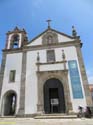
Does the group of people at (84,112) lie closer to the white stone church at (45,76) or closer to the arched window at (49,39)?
the white stone church at (45,76)

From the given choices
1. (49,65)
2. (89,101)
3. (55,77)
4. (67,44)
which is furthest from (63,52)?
(89,101)

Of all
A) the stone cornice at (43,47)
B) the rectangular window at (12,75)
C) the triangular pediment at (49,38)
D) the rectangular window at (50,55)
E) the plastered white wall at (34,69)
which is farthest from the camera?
the triangular pediment at (49,38)

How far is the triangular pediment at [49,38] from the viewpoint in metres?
17.2

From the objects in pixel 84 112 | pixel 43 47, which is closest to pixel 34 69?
pixel 43 47

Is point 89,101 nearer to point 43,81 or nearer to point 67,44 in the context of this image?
point 43,81

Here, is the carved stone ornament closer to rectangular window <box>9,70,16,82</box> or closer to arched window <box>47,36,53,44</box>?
arched window <box>47,36,53,44</box>

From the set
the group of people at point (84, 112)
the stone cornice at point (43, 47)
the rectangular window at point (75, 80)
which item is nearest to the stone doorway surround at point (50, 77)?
the rectangular window at point (75, 80)

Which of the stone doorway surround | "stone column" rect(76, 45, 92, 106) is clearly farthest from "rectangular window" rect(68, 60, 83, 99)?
the stone doorway surround

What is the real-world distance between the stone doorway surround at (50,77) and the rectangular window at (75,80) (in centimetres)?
65

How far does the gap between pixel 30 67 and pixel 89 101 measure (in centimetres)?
808

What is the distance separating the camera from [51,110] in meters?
13.9

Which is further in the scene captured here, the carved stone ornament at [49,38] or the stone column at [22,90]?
the carved stone ornament at [49,38]

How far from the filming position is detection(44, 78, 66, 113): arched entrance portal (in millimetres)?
13857

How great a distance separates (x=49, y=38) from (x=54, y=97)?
8393 millimetres
